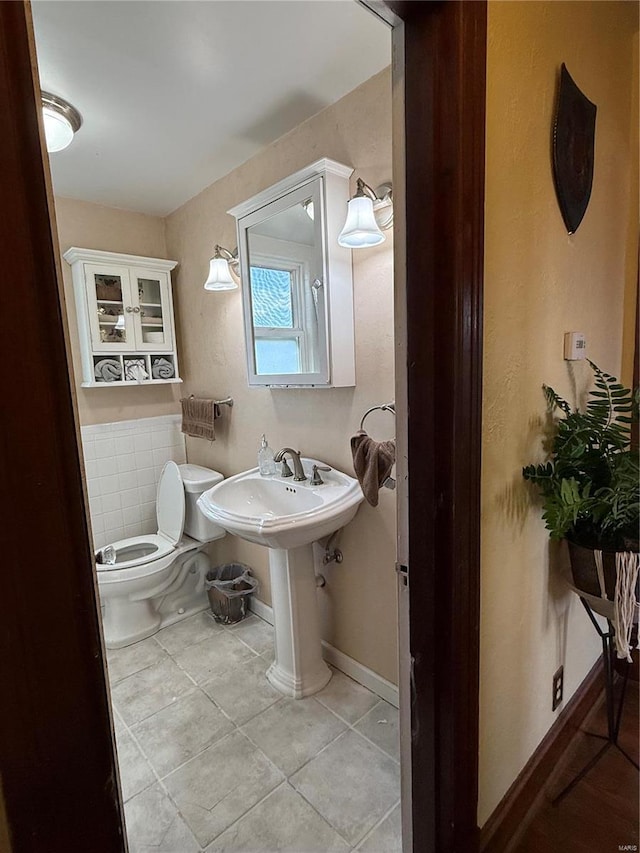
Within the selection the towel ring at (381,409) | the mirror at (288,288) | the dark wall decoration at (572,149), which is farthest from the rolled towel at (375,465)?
the dark wall decoration at (572,149)

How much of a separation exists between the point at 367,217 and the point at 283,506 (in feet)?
3.90

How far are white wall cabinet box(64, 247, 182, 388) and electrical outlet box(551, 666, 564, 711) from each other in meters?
2.36

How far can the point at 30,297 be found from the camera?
1.23ft

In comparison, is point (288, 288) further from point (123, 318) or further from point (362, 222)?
point (123, 318)

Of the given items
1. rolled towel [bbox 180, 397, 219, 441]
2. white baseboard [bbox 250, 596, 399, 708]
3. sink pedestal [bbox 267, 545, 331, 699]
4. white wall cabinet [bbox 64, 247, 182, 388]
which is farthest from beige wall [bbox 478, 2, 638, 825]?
white wall cabinet [bbox 64, 247, 182, 388]

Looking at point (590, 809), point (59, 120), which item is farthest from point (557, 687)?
point (59, 120)

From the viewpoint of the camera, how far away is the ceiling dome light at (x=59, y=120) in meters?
1.54

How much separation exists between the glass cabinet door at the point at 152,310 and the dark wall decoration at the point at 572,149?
7.06ft

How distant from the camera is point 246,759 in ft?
4.99

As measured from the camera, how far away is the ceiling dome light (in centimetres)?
154

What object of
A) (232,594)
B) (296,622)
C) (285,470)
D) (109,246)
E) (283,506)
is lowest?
(232,594)

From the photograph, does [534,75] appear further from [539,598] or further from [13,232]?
[539,598]

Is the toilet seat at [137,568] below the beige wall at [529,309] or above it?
below

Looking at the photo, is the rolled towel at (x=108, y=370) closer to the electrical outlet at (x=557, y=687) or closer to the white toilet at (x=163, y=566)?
the white toilet at (x=163, y=566)
